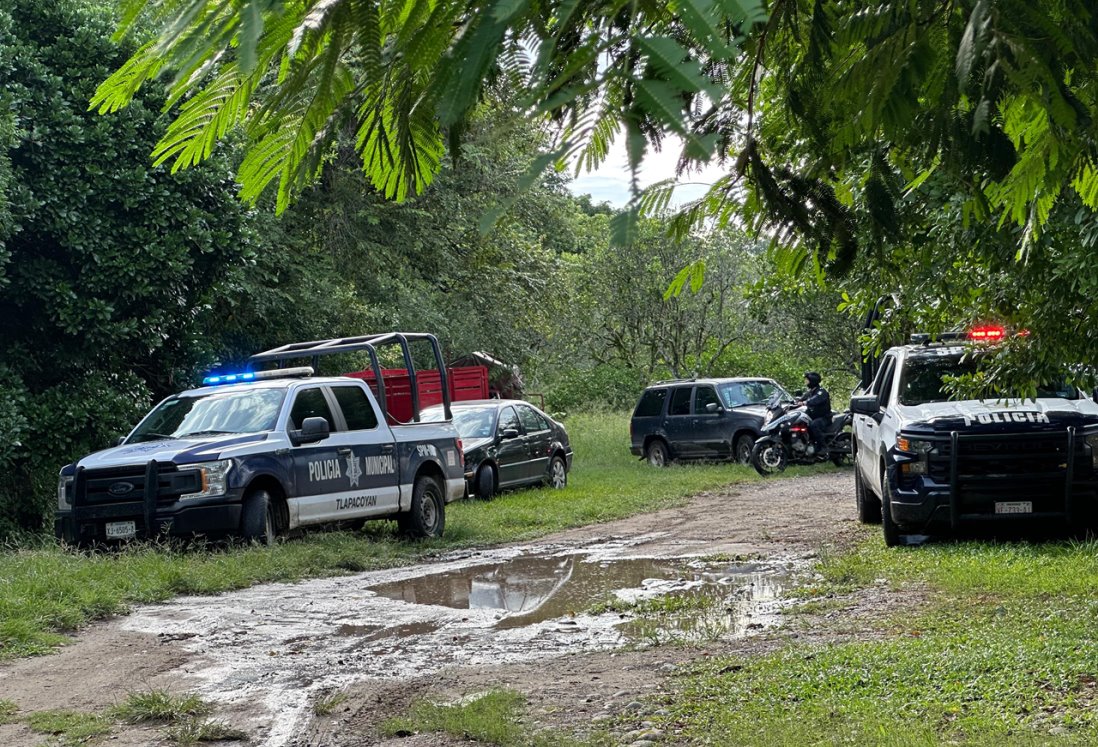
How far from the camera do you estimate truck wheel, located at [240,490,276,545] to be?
12836mm

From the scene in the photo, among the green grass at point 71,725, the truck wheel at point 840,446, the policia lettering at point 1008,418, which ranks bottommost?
the green grass at point 71,725

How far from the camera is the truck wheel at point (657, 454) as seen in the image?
1081 inches

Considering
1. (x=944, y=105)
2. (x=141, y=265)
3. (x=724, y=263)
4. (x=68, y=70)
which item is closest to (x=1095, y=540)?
(x=944, y=105)

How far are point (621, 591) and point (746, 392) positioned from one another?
16.8 meters

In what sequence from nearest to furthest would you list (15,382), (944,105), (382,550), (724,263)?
(944,105) < (382,550) < (15,382) < (724,263)

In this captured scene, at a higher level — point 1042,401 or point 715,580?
point 1042,401

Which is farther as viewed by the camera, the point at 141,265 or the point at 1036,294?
the point at 141,265

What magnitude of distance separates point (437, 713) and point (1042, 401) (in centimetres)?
806

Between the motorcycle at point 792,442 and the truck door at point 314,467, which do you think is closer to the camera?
the truck door at point 314,467

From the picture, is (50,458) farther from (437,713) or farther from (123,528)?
(437,713)

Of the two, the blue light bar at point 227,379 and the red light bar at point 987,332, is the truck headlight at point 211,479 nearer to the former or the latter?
the blue light bar at point 227,379

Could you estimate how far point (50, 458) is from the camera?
59.0 feet

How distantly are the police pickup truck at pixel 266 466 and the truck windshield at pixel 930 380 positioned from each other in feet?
18.0

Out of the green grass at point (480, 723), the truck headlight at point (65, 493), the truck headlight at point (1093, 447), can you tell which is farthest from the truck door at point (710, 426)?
the green grass at point (480, 723)
